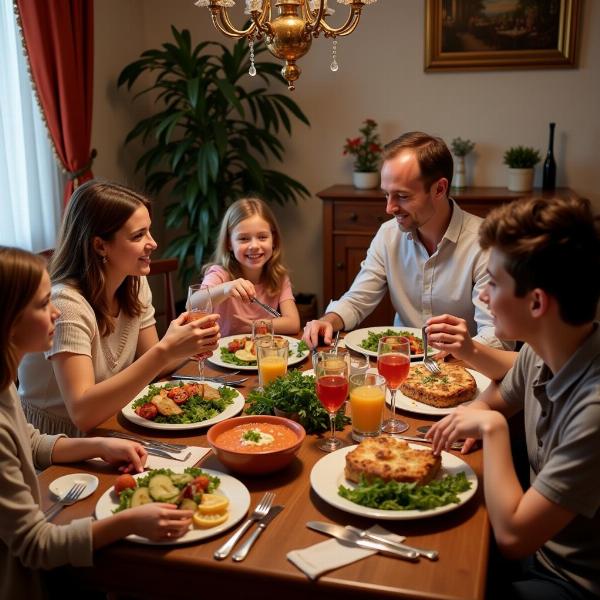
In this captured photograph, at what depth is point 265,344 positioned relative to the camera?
1.85 meters

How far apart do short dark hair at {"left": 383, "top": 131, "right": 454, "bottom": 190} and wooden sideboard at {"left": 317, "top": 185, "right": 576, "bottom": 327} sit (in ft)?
4.33

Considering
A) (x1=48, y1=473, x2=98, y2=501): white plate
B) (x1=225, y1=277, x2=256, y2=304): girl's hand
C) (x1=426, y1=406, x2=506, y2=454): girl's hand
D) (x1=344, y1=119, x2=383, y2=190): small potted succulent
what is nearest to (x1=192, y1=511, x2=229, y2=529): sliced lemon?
(x1=48, y1=473, x2=98, y2=501): white plate

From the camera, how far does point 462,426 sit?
4.62 ft

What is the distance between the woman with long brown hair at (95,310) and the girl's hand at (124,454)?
232mm

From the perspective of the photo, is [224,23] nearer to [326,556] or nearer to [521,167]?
[326,556]

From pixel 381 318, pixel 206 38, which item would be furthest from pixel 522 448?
pixel 206 38

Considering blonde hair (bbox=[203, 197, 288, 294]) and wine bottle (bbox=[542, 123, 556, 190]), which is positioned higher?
wine bottle (bbox=[542, 123, 556, 190])

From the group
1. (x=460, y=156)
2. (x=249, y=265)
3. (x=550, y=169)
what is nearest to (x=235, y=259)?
(x=249, y=265)

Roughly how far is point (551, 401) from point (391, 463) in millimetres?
349

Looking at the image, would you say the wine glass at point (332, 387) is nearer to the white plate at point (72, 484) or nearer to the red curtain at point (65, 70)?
the white plate at point (72, 484)

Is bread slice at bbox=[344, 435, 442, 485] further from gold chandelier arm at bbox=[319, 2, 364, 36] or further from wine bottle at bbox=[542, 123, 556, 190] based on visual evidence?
wine bottle at bbox=[542, 123, 556, 190]

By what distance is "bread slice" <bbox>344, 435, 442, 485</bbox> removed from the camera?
132cm

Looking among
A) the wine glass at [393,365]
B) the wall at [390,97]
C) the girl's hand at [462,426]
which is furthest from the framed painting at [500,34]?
the girl's hand at [462,426]

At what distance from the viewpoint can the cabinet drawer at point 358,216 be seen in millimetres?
3975
